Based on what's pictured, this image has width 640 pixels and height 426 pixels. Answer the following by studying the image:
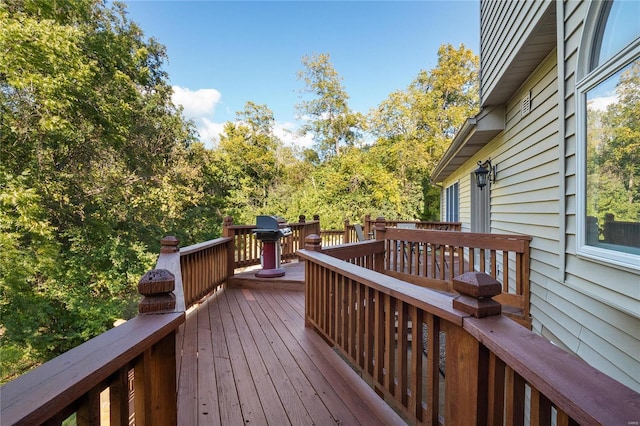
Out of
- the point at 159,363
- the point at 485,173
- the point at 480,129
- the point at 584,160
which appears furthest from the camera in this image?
the point at 485,173

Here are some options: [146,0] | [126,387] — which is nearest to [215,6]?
[146,0]

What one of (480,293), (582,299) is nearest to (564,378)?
(480,293)

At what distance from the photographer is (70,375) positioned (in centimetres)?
77

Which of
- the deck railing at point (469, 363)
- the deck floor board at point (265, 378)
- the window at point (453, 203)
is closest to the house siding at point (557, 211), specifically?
the deck railing at point (469, 363)

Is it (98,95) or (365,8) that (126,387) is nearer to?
(98,95)

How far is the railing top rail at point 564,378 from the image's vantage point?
624 mm

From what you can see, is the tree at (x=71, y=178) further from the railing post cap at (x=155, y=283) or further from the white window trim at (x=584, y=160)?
the white window trim at (x=584, y=160)

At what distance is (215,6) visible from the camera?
11.1 meters

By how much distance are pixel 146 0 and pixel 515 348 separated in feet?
45.3

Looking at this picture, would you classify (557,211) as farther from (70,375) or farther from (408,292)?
(70,375)

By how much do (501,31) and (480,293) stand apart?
4.20 m

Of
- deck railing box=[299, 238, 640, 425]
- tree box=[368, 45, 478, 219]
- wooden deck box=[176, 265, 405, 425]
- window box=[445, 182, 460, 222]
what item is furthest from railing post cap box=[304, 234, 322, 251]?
tree box=[368, 45, 478, 219]

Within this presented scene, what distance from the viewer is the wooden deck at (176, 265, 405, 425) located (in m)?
1.85

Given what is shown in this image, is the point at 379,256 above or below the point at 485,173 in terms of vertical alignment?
below
